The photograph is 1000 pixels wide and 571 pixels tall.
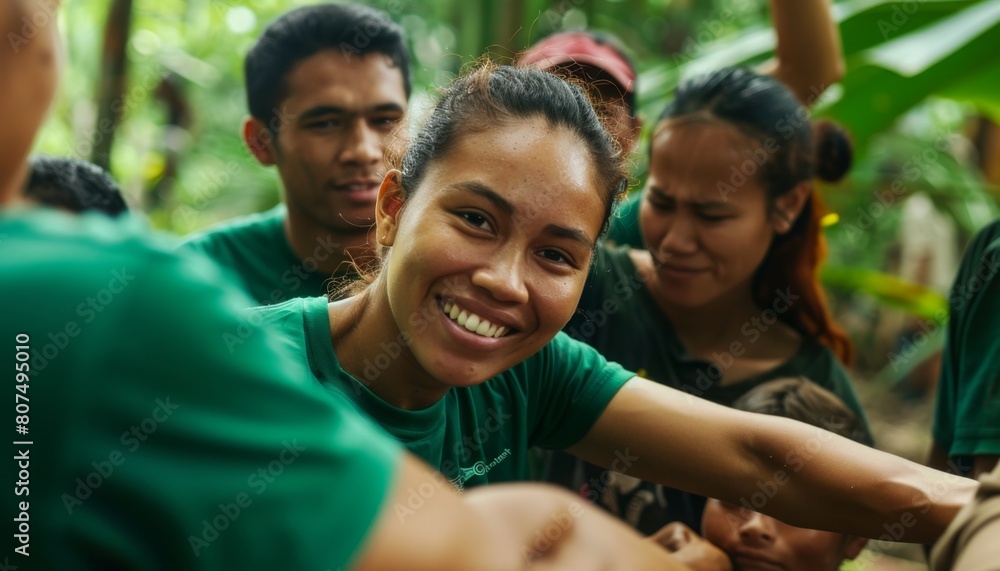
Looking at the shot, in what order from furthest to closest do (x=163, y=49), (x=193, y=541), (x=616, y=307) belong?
(x=163, y=49) < (x=616, y=307) < (x=193, y=541)

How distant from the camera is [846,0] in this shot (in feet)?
11.7

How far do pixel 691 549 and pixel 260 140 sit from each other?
5.35 feet

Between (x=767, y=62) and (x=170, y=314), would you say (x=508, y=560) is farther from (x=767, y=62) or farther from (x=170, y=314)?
(x=767, y=62)

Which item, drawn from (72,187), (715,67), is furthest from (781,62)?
(72,187)

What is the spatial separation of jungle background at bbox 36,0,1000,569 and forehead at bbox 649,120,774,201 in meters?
0.40

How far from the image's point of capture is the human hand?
1856mm

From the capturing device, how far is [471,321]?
1.42m

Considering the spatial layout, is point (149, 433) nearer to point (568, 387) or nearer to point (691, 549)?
point (568, 387)

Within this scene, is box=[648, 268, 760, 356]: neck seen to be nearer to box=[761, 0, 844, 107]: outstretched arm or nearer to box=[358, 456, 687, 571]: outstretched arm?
box=[761, 0, 844, 107]: outstretched arm

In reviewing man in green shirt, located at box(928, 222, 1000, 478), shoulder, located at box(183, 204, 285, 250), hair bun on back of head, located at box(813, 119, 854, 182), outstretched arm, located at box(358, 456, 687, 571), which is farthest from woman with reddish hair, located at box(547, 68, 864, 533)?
outstretched arm, located at box(358, 456, 687, 571)

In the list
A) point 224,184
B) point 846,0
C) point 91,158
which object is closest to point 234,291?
point 91,158

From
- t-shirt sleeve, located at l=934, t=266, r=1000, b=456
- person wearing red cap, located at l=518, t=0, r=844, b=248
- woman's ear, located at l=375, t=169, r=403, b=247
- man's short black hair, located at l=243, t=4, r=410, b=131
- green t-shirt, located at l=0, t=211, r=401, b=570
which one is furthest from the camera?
person wearing red cap, located at l=518, t=0, r=844, b=248

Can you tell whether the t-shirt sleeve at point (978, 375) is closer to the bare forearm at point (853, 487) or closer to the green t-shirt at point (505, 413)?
the bare forearm at point (853, 487)

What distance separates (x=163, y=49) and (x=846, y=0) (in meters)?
3.41
